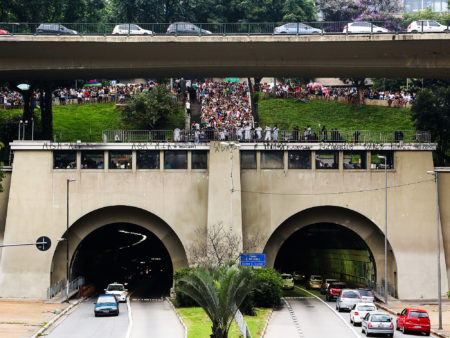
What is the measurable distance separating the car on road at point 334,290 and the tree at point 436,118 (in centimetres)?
1718

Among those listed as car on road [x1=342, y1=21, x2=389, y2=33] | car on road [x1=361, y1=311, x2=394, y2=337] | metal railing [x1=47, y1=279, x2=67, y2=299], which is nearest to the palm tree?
car on road [x1=361, y1=311, x2=394, y2=337]

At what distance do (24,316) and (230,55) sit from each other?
2581 cm

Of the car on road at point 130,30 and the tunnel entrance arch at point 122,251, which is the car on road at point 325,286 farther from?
the car on road at point 130,30

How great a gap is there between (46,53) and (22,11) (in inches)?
631

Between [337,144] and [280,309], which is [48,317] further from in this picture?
[337,144]

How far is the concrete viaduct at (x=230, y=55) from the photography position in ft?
208

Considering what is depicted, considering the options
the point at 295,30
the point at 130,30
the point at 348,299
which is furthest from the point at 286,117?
the point at 348,299

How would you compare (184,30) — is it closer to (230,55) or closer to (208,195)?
(230,55)

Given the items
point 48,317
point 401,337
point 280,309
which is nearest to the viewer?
point 401,337

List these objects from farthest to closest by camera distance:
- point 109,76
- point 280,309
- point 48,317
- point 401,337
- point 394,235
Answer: point 109,76 < point 394,235 < point 280,309 < point 48,317 < point 401,337

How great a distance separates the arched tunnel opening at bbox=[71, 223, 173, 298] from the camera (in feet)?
239

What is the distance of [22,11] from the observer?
79.5 meters

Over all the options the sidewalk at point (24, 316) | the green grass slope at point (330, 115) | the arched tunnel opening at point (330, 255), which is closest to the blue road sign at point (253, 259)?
the arched tunnel opening at point (330, 255)

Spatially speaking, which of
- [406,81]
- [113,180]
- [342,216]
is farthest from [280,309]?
[406,81]
